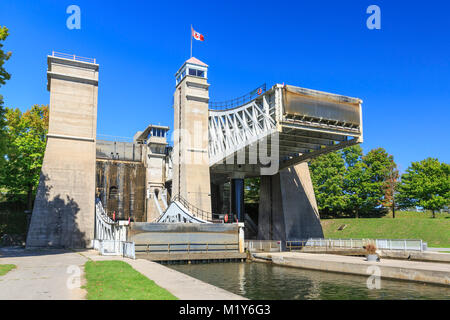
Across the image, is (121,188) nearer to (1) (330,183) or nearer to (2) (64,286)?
(1) (330,183)

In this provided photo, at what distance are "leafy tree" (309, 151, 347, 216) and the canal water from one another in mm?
42080

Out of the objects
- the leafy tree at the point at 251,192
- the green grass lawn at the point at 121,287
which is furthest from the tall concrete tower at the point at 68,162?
the leafy tree at the point at 251,192

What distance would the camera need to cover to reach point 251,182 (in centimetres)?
6988

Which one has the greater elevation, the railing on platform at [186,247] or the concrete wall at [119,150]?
the concrete wall at [119,150]

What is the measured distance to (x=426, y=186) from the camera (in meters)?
57.5

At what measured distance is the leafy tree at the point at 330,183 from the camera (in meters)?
64.1

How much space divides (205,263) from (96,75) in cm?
2632

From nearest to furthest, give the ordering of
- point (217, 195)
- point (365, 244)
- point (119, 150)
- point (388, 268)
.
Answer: point (388, 268) → point (365, 244) → point (119, 150) → point (217, 195)

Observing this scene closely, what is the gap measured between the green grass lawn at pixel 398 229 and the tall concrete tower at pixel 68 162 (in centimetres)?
3468

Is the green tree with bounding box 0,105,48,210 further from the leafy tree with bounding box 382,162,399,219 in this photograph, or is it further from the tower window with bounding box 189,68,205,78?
the leafy tree with bounding box 382,162,399,219

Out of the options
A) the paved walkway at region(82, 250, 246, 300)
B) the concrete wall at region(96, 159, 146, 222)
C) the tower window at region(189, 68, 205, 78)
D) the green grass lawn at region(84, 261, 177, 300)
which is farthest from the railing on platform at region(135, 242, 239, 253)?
the tower window at region(189, 68, 205, 78)

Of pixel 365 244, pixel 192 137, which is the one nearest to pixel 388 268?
pixel 365 244

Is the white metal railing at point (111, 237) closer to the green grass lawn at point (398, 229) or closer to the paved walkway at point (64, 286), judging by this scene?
the paved walkway at point (64, 286)

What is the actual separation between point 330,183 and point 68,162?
42493 millimetres
